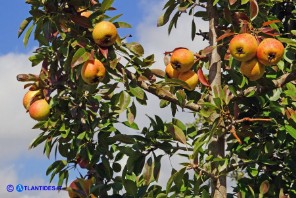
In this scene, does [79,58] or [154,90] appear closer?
[79,58]

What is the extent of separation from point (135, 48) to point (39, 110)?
879mm

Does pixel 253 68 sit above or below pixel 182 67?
below

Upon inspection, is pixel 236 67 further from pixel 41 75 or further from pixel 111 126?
pixel 41 75

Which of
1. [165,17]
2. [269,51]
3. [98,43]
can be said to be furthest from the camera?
[165,17]

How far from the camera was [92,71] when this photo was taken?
348 centimetres

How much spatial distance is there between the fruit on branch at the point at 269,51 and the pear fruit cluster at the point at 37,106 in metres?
1.64

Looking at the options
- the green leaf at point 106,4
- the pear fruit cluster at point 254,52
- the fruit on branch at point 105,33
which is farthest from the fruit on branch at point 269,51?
the green leaf at point 106,4

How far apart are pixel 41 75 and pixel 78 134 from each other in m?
0.55

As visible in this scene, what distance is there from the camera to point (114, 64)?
3.52m

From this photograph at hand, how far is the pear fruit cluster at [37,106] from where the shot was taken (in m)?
3.93

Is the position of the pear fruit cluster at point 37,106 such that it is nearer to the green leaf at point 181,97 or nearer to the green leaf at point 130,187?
the green leaf at point 130,187

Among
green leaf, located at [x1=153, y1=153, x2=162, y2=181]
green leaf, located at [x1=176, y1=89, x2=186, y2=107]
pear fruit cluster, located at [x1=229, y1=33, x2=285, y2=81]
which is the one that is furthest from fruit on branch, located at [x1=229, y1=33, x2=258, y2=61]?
green leaf, located at [x1=153, y1=153, x2=162, y2=181]

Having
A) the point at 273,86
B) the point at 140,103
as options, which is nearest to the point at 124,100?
the point at 140,103

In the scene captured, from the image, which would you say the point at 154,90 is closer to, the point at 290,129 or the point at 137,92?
the point at 137,92
